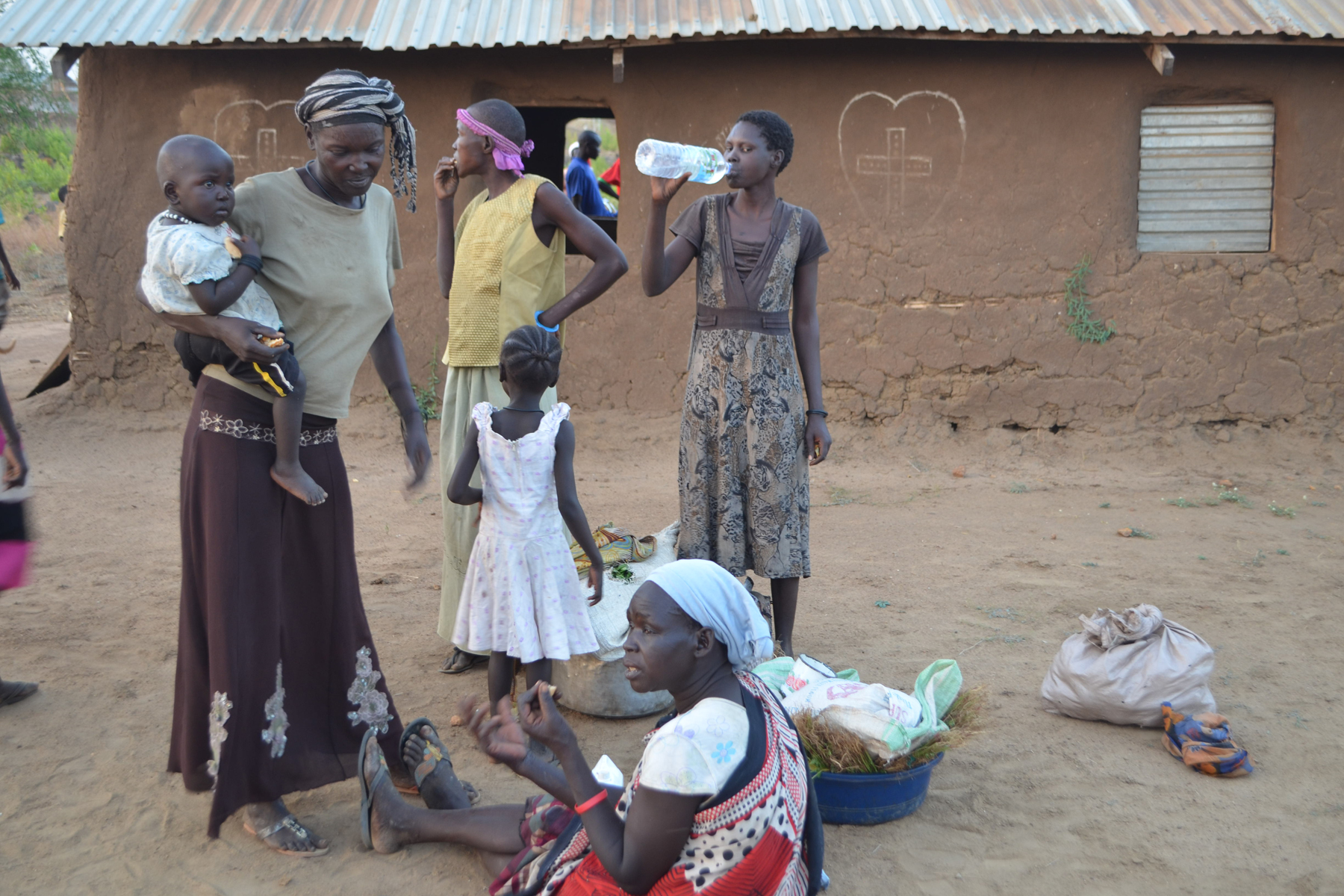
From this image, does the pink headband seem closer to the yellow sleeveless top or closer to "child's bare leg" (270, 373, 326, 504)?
the yellow sleeveless top

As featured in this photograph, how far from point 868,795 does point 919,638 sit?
146cm

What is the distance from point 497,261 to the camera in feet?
11.1

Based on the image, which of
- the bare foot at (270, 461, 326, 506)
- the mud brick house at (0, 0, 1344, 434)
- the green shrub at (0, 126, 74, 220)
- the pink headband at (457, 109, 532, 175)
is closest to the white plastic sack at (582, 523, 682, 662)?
the bare foot at (270, 461, 326, 506)

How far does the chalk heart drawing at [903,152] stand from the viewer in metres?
6.68

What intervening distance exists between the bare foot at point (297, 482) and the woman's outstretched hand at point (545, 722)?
85 centimetres

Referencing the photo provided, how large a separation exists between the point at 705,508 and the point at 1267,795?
1876mm

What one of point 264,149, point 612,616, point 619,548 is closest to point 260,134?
point 264,149

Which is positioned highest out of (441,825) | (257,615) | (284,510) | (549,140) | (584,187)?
(549,140)

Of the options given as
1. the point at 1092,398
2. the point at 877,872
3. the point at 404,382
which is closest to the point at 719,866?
the point at 877,872

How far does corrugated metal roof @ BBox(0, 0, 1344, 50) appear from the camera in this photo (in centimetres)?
623

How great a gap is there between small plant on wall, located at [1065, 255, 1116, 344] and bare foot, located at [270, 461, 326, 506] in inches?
219

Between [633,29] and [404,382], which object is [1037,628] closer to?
[404,382]

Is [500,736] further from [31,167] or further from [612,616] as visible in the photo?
[31,167]

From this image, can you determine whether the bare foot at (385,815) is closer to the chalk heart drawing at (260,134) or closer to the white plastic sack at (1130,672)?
the white plastic sack at (1130,672)
